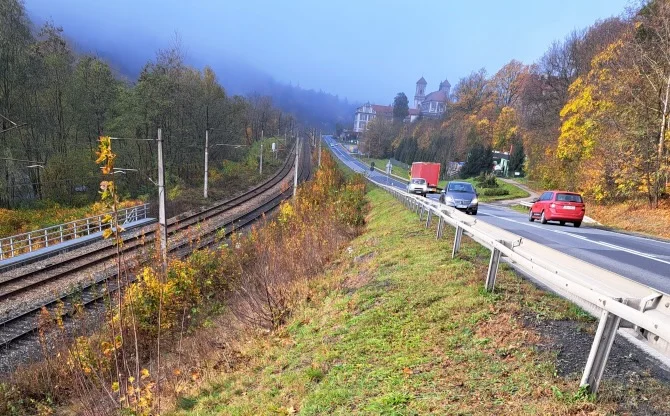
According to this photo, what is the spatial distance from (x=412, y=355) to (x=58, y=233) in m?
23.4

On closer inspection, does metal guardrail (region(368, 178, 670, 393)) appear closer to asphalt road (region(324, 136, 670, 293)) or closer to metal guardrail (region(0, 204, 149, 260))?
asphalt road (region(324, 136, 670, 293))

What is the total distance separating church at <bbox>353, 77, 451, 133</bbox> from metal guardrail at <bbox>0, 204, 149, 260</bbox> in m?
119

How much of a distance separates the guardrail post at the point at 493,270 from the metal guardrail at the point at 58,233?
41.2ft

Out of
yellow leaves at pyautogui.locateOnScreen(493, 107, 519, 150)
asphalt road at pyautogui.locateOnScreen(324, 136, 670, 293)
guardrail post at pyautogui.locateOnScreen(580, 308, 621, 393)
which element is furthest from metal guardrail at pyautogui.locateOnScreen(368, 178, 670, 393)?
yellow leaves at pyautogui.locateOnScreen(493, 107, 519, 150)

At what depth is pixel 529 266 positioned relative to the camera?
3.98 meters

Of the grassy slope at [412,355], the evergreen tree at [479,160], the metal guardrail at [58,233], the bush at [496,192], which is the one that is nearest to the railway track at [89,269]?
the metal guardrail at [58,233]

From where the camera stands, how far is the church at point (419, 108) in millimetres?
146500

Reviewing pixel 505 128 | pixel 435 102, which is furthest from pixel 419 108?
pixel 505 128

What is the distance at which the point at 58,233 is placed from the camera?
20.9m

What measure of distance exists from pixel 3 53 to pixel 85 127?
8.73 m

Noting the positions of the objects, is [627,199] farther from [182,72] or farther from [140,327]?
[182,72]

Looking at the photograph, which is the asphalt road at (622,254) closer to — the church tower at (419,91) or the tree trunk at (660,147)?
the tree trunk at (660,147)

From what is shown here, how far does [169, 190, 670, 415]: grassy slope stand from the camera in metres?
3.10

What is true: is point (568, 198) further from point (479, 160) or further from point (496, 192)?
point (479, 160)
